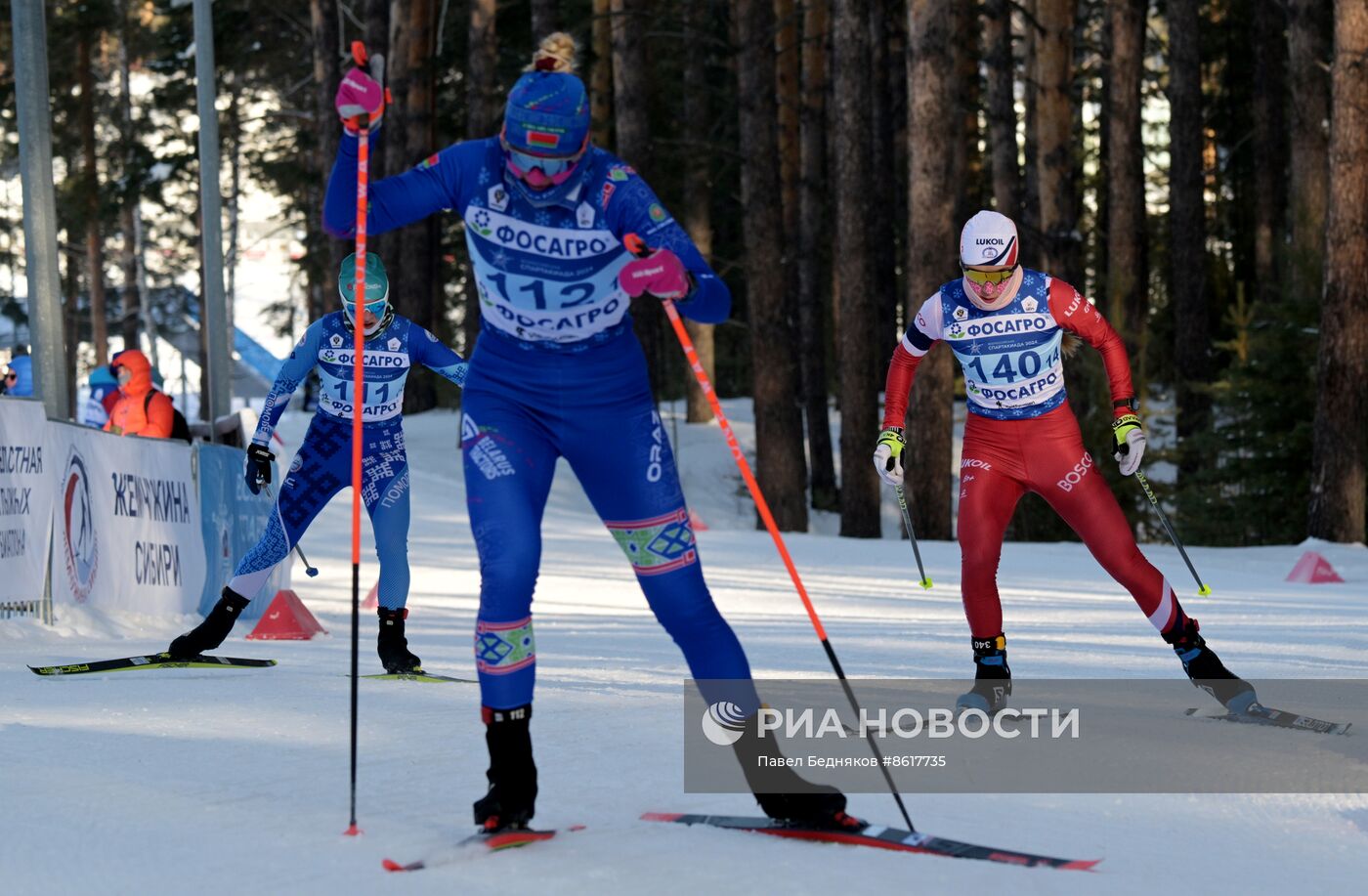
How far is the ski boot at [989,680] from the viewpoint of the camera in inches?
293

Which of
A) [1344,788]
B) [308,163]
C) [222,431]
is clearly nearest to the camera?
[1344,788]

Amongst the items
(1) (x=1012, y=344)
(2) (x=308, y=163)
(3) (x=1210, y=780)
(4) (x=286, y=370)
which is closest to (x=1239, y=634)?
(1) (x=1012, y=344)

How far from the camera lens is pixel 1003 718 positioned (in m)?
7.40

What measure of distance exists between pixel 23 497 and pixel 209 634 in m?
2.27

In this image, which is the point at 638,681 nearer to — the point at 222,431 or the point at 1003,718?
the point at 1003,718

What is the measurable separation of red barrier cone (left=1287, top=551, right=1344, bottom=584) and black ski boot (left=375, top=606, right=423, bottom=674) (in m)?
8.71

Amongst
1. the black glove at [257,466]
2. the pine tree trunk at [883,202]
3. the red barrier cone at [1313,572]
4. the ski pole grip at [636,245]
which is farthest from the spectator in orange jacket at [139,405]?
the pine tree trunk at [883,202]

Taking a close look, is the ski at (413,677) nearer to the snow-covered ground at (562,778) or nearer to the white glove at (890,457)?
the snow-covered ground at (562,778)

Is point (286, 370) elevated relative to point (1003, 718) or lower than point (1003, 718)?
elevated

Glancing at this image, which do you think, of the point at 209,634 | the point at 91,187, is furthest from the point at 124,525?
the point at 91,187

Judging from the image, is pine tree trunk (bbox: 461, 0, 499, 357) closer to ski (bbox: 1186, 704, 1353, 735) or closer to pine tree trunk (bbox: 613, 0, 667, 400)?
pine tree trunk (bbox: 613, 0, 667, 400)

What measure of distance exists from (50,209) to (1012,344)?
818 cm

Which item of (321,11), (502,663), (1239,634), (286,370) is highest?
(321,11)

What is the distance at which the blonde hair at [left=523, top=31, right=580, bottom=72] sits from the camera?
17.2ft
